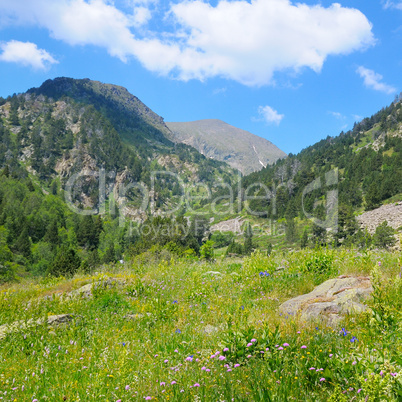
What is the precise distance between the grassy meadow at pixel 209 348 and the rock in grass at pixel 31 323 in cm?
13

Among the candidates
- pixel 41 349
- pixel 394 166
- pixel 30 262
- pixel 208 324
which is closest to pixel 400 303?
pixel 208 324

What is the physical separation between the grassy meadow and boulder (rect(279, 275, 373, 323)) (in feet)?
1.02

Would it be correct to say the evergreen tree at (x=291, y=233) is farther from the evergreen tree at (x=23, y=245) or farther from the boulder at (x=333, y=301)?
the boulder at (x=333, y=301)

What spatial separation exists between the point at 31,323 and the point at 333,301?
6.56 meters

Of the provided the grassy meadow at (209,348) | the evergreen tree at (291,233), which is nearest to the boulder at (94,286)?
the grassy meadow at (209,348)

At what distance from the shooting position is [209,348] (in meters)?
4.43

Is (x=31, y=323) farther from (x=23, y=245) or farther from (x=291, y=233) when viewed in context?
(x=291, y=233)

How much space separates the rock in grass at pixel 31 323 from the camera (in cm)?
648

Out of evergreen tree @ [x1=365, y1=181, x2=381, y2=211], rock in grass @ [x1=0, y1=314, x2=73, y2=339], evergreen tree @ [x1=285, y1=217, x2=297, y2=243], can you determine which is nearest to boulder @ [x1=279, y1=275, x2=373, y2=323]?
rock in grass @ [x1=0, y1=314, x2=73, y2=339]

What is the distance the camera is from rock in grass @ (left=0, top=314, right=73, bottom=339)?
21.2 feet

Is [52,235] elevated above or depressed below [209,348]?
below

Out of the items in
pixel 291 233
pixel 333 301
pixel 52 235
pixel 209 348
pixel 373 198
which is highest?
pixel 373 198

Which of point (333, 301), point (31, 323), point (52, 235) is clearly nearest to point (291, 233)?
point (52, 235)

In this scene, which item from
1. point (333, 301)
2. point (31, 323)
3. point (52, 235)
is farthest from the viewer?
point (52, 235)
